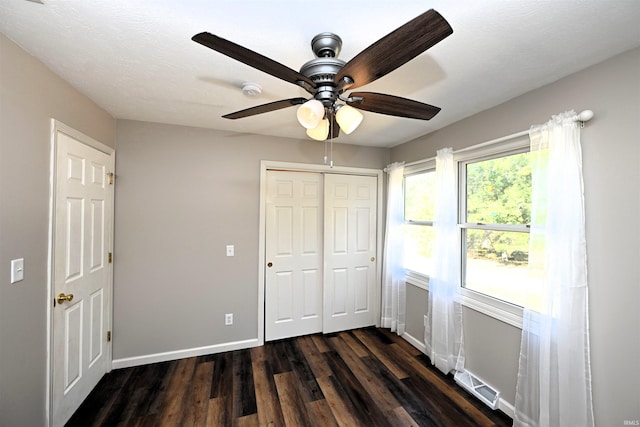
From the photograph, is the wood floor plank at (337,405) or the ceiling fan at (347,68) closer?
the ceiling fan at (347,68)

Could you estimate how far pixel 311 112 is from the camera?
3.39 feet

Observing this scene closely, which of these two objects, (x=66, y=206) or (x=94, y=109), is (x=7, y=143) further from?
(x=94, y=109)

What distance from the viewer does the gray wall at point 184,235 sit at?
7.81ft

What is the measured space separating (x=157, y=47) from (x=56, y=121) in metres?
0.89

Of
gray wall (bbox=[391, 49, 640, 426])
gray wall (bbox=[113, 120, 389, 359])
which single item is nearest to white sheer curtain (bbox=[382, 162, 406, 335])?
gray wall (bbox=[113, 120, 389, 359])

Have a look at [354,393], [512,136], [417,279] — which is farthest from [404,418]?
[512,136]

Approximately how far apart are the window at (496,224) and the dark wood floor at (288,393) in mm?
924

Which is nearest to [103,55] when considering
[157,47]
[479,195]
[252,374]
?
[157,47]

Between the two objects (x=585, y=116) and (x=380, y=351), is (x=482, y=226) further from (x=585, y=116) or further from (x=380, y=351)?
(x=380, y=351)

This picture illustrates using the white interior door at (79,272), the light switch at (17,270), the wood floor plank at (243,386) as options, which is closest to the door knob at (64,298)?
the white interior door at (79,272)

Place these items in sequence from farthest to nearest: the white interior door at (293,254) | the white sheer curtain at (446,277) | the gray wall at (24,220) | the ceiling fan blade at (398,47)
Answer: the white interior door at (293,254) → the white sheer curtain at (446,277) → the gray wall at (24,220) → the ceiling fan blade at (398,47)

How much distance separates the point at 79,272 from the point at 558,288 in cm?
325

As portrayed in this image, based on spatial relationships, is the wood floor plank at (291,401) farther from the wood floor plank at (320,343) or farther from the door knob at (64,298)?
the door knob at (64,298)

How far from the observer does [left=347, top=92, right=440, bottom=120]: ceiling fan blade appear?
3.72 ft
